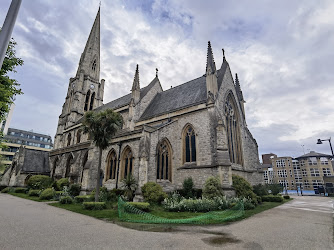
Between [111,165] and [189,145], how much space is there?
9.97 meters

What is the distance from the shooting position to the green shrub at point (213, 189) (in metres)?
14.4

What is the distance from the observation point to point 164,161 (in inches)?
776

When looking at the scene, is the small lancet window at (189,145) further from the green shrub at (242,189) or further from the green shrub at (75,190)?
the green shrub at (75,190)

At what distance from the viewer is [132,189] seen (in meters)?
16.2

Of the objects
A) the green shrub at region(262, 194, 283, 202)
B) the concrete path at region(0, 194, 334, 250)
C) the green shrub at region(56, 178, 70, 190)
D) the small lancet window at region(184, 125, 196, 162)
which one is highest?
the small lancet window at region(184, 125, 196, 162)

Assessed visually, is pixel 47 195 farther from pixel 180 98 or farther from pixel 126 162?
pixel 180 98

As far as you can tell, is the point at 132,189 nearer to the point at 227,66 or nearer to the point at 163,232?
the point at 163,232

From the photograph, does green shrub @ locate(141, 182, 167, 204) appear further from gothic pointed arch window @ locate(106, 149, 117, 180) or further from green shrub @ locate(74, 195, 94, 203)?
gothic pointed arch window @ locate(106, 149, 117, 180)

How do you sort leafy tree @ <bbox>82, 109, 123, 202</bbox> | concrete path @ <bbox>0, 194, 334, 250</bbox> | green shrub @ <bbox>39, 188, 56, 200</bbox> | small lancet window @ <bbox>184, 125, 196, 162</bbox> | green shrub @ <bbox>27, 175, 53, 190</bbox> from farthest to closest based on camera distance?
1. green shrub @ <bbox>27, 175, 53, 190</bbox>
2. green shrub @ <bbox>39, 188, 56, 200</bbox>
3. small lancet window @ <bbox>184, 125, 196, 162</bbox>
4. leafy tree @ <bbox>82, 109, 123, 202</bbox>
5. concrete path @ <bbox>0, 194, 334, 250</bbox>

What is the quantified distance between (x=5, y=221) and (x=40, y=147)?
84.0 m

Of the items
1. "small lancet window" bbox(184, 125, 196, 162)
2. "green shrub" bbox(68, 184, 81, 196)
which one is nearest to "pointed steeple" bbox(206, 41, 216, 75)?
"small lancet window" bbox(184, 125, 196, 162)

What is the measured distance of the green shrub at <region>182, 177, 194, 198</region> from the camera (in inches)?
652

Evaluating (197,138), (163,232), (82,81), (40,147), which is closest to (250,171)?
(197,138)

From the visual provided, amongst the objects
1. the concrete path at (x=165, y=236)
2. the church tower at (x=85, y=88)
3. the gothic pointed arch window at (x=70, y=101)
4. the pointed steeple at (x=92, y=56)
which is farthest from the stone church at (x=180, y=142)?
the pointed steeple at (x=92, y=56)
